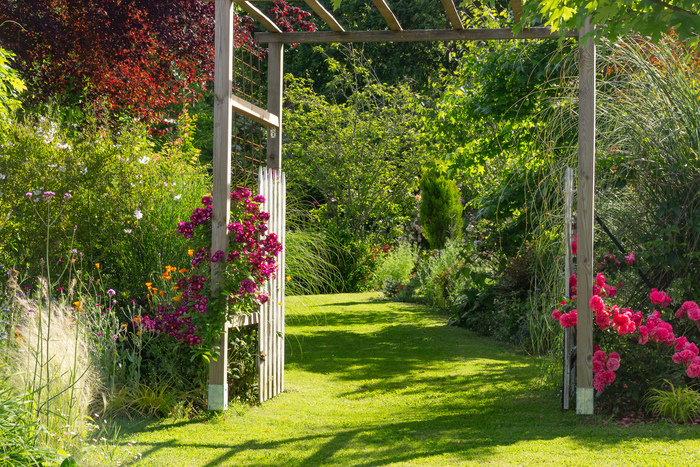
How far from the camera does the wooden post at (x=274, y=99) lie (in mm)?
5512

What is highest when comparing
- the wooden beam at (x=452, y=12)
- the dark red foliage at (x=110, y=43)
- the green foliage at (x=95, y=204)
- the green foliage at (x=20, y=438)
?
the dark red foliage at (x=110, y=43)

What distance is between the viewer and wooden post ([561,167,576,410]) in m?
4.43

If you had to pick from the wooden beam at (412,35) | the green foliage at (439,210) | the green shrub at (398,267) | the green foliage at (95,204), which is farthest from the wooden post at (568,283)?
the green foliage at (439,210)

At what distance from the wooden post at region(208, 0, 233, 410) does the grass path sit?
0.80 feet

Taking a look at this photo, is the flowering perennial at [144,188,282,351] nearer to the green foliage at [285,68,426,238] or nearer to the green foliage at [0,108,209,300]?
the green foliage at [0,108,209,300]

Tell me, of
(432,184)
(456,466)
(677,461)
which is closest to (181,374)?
(456,466)

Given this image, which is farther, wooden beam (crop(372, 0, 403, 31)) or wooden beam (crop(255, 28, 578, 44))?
wooden beam (crop(255, 28, 578, 44))

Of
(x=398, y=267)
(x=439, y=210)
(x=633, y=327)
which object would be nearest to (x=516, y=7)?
(x=633, y=327)

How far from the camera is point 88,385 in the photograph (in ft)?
11.3

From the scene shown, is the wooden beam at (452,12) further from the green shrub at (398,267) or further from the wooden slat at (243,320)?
the green shrub at (398,267)

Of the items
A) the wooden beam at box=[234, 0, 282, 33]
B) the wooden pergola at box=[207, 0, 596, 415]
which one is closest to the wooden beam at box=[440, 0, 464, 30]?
the wooden pergola at box=[207, 0, 596, 415]

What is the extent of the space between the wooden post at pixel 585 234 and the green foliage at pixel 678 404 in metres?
0.41

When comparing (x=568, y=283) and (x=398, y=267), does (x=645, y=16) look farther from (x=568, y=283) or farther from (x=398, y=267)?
(x=398, y=267)

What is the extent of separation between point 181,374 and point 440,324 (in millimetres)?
4802
